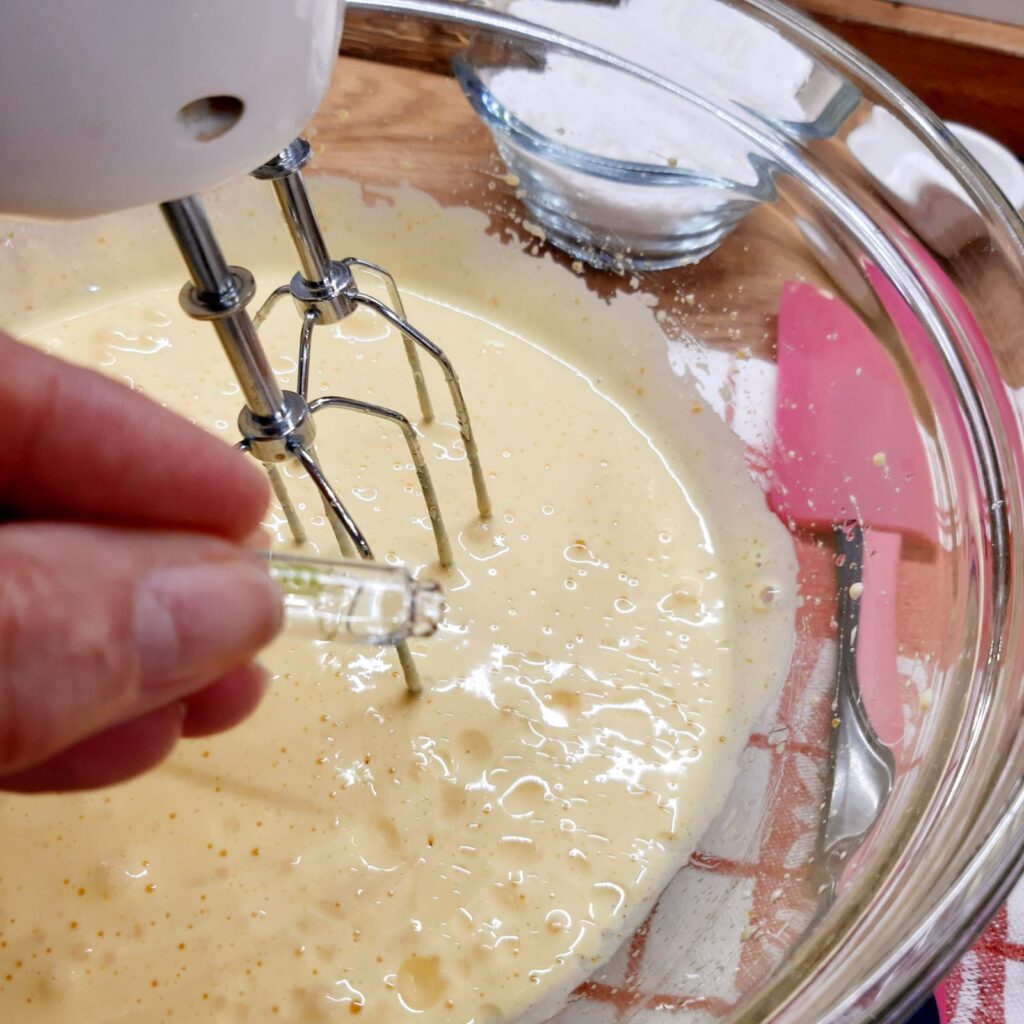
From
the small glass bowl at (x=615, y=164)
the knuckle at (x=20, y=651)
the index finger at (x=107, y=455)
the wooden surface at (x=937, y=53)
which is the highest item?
the wooden surface at (x=937, y=53)

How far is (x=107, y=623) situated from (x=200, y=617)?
27mm

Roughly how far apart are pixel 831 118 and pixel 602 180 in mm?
172

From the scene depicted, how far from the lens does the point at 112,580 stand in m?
0.29

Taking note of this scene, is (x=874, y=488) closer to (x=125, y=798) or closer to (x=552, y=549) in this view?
Answer: (x=552, y=549)

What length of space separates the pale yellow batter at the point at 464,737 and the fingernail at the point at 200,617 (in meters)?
0.30

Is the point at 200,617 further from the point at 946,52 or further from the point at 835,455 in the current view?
the point at 946,52

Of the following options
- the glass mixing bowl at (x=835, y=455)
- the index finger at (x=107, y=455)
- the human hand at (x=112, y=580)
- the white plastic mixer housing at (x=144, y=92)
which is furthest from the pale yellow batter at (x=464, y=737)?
the white plastic mixer housing at (x=144, y=92)

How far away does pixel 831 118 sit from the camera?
64 cm

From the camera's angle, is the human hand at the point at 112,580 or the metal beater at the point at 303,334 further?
the metal beater at the point at 303,334

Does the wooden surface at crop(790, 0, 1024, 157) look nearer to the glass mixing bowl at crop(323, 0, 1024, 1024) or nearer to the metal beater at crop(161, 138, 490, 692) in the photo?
the glass mixing bowl at crop(323, 0, 1024, 1024)

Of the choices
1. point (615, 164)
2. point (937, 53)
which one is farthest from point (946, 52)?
point (615, 164)

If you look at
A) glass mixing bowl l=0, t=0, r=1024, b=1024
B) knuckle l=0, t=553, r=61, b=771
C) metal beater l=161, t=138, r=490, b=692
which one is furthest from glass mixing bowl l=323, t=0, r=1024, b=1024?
knuckle l=0, t=553, r=61, b=771

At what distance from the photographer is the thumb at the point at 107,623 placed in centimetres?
26

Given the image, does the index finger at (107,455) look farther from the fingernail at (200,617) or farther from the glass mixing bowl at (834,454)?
the glass mixing bowl at (834,454)
